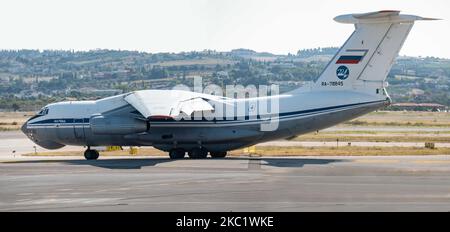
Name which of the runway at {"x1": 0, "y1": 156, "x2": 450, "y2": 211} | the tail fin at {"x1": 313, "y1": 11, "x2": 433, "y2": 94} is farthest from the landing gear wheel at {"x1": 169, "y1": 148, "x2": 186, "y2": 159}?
the tail fin at {"x1": 313, "y1": 11, "x2": 433, "y2": 94}

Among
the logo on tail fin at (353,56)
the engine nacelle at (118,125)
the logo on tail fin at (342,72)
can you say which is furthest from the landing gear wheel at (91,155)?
the logo on tail fin at (353,56)

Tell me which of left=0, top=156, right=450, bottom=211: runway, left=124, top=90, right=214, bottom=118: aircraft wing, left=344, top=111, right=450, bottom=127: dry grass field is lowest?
left=344, top=111, right=450, bottom=127: dry grass field

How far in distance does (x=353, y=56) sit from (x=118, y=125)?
12.0 metres

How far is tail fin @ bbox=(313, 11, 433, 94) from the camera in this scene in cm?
3912

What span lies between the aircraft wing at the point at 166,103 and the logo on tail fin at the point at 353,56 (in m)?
6.96

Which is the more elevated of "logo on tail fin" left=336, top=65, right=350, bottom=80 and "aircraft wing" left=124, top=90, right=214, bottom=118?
"logo on tail fin" left=336, top=65, right=350, bottom=80

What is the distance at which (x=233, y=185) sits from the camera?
90.7 ft

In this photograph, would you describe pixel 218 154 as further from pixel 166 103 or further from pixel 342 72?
pixel 342 72

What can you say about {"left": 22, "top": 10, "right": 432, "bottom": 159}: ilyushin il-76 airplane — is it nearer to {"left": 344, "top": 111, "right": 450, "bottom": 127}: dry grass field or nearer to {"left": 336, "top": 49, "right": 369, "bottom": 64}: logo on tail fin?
{"left": 336, "top": 49, "right": 369, "bottom": 64}: logo on tail fin

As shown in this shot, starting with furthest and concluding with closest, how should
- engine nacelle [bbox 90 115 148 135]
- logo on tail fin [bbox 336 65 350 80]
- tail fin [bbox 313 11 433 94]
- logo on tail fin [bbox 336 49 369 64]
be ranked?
engine nacelle [bbox 90 115 148 135], logo on tail fin [bbox 336 65 350 80], logo on tail fin [bbox 336 49 369 64], tail fin [bbox 313 11 433 94]

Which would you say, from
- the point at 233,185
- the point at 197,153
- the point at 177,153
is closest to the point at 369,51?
the point at 197,153

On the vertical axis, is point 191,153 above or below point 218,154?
above

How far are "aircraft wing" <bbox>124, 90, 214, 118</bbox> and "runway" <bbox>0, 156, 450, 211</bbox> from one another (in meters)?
2.36
